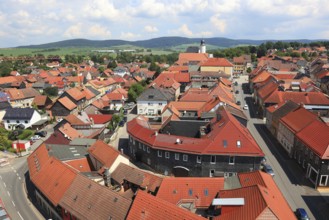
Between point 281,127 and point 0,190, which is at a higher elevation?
point 281,127

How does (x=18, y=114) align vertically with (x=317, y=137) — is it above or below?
below

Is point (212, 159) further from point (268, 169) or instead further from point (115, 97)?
point (115, 97)

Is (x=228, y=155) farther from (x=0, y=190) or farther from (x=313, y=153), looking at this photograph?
(x=0, y=190)

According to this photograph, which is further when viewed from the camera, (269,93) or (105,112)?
(105,112)

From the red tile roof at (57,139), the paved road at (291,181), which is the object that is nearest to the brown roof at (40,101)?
the red tile roof at (57,139)

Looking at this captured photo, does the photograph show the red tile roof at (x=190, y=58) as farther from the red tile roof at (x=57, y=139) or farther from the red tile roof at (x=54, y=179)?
the red tile roof at (x=54, y=179)

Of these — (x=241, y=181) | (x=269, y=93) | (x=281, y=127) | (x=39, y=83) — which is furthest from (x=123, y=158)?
(x=39, y=83)

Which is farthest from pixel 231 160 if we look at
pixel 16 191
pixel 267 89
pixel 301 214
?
pixel 267 89
